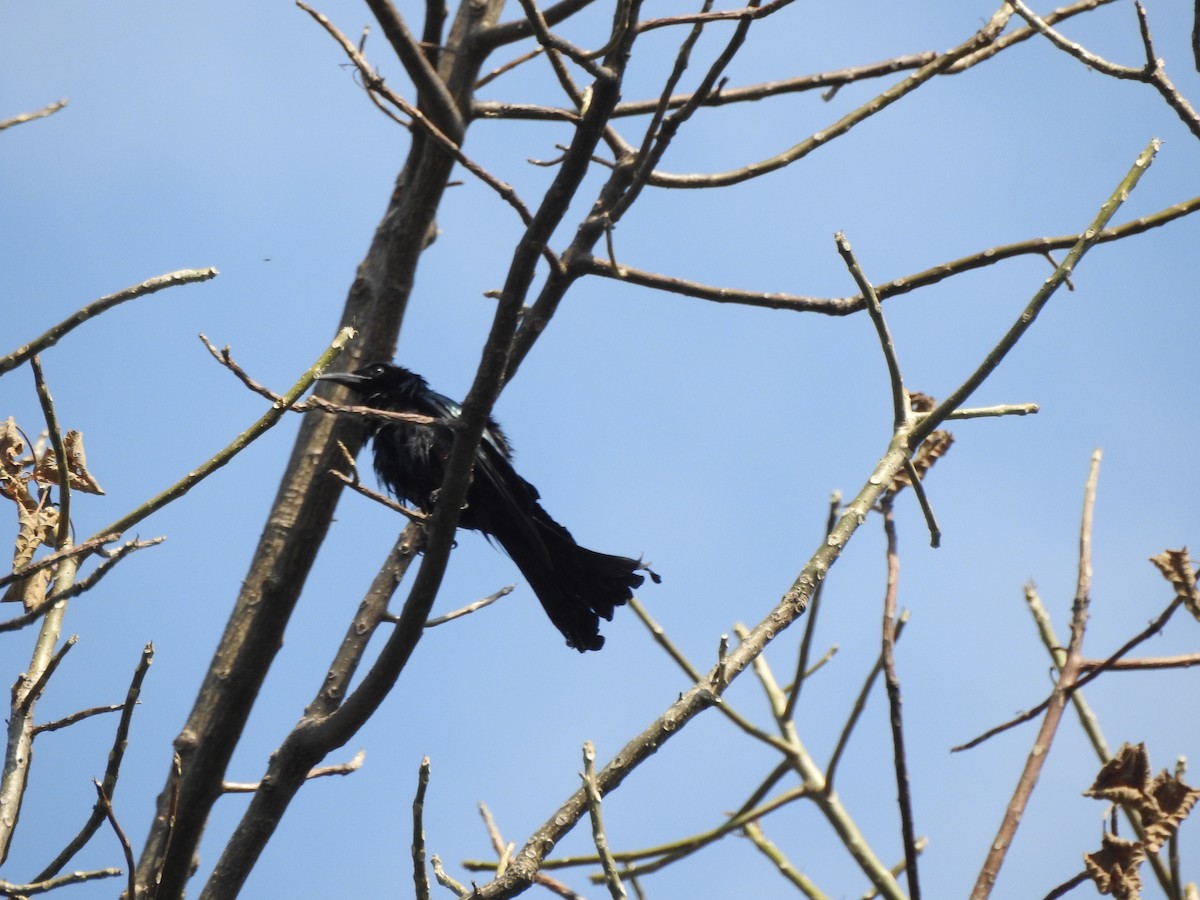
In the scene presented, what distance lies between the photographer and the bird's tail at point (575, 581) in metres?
5.09

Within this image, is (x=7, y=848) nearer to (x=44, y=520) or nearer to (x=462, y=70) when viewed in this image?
(x=44, y=520)

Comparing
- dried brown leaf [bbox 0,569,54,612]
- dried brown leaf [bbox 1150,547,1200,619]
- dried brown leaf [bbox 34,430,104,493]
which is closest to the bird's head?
dried brown leaf [bbox 34,430,104,493]

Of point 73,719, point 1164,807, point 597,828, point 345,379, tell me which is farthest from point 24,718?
point 345,379

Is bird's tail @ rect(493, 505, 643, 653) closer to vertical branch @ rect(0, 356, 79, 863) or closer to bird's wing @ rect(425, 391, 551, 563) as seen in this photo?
bird's wing @ rect(425, 391, 551, 563)

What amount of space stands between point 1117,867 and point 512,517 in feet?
11.2

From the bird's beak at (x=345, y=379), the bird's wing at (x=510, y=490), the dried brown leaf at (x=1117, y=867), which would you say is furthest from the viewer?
the bird's beak at (x=345, y=379)

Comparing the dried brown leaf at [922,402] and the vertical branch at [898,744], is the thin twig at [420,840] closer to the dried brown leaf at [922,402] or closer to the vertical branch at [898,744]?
the vertical branch at [898,744]

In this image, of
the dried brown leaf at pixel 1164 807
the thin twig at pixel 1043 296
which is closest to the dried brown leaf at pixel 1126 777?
A: the dried brown leaf at pixel 1164 807

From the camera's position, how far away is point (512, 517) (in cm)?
536

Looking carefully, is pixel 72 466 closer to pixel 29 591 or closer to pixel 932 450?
pixel 29 591

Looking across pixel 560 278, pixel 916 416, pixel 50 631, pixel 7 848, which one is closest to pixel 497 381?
pixel 560 278

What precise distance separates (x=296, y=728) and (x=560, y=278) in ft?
5.90

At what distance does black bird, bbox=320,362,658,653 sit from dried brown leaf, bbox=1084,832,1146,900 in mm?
2888

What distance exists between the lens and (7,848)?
287 cm
